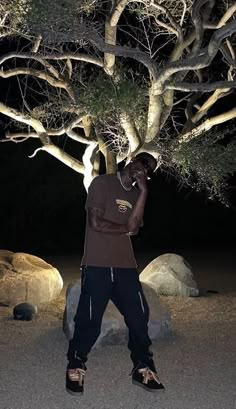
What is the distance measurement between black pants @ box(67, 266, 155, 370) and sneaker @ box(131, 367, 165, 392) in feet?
0.18

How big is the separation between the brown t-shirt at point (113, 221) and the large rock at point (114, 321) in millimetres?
1886

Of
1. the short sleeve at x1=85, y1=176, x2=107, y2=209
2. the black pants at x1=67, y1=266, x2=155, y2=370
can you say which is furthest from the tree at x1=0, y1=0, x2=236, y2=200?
the black pants at x1=67, y1=266, x2=155, y2=370

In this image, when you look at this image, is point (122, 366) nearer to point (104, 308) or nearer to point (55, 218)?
point (104, 308)

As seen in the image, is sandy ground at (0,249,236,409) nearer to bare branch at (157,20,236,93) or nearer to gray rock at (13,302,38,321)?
gray rock at (13,302,38,321)

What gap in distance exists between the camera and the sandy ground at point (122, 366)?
216 inches

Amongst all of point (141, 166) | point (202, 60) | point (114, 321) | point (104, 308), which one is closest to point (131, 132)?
point (202, 60)

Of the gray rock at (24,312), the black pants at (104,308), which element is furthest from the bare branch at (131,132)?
the black pants at (104,308)

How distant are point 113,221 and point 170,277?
572 cm

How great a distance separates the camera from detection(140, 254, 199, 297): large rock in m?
11.2

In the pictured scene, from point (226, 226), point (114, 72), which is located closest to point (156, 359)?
point (114, 72)

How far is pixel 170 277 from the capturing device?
1129 centimetres

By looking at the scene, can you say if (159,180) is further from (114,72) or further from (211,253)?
(114,72)

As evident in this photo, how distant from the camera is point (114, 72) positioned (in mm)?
8602

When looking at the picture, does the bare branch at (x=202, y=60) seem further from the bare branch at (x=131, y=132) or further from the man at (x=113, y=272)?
the man at (x=113, y=272)
